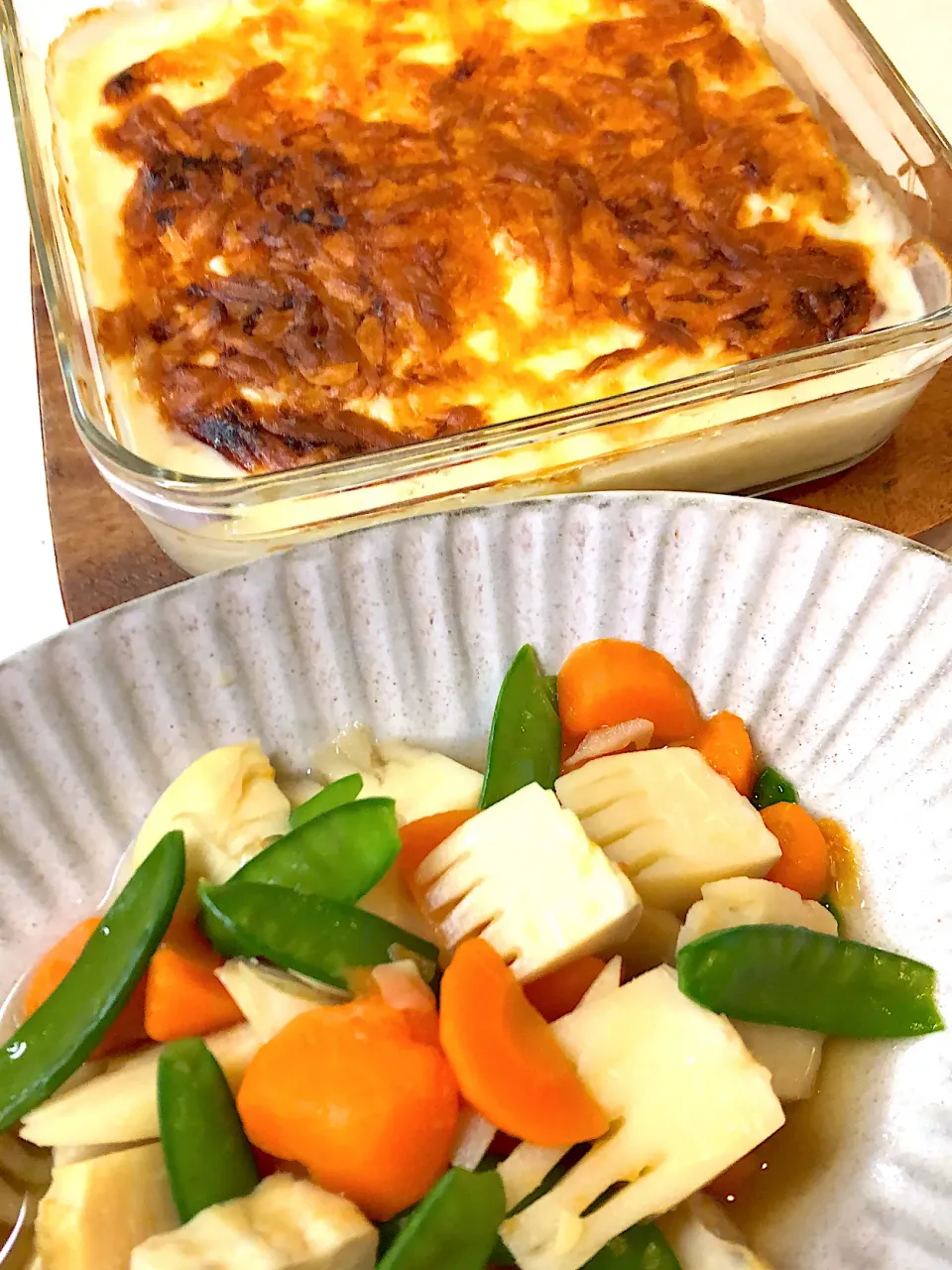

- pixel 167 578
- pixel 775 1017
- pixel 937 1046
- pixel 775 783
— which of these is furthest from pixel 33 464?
pixel 937 1046

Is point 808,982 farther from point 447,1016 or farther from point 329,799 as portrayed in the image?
point 329,799

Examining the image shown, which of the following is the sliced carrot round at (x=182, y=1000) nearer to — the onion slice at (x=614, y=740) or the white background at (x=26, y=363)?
the onion slice at (x=614, y=740)

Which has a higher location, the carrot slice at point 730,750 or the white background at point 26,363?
the white background at point 26,363

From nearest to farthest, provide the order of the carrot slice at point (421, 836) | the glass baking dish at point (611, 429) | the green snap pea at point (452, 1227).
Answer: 1. the green snap pea at point (452, 1227)
2. the carrot slice at point (421, 836)
3. the glass baking dish at point (611, 429)

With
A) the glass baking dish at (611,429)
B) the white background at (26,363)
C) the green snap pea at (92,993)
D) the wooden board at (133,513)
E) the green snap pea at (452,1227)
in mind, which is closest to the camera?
the green snap pea at (452,1227)

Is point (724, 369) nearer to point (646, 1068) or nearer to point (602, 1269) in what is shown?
point (646, 1068)

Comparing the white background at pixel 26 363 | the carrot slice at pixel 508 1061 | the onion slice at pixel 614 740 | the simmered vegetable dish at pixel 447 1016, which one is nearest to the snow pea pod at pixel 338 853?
the simmered vegetable dish at pixel 447 1016

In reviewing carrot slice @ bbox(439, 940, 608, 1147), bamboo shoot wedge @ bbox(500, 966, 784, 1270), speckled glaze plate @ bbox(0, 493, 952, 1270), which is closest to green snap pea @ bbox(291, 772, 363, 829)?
speckled glaze plate @ bbox(0, 493, 952, 1270)
